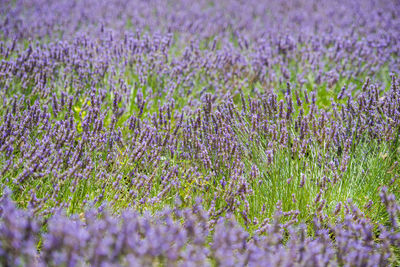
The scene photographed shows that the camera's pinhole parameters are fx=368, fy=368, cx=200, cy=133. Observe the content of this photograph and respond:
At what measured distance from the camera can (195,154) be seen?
2447mm

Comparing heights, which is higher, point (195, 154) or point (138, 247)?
point (195, 154)

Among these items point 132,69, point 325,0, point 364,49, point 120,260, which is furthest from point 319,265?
point 325,0

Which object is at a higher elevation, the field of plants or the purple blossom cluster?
the field of plants

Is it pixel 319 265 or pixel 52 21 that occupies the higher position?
pixel 52 21

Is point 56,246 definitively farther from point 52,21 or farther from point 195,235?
point 52,21

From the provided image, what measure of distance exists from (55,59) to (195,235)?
2.55 metres

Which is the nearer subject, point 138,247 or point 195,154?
point 138,247

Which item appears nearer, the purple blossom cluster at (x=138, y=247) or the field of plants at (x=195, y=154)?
the purple blossom cluster at (x=138, y=247)

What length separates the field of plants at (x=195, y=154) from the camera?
1483mm

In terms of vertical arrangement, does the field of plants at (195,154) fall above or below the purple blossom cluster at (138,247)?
above

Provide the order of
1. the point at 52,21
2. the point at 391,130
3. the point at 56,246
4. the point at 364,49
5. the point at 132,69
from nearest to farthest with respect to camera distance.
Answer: the point at 56,246 < the point at 391,130 < the point at 132,69 < the point at 364,49 < the point at 52,21

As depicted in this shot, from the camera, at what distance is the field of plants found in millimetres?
1483

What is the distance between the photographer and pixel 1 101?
263cm

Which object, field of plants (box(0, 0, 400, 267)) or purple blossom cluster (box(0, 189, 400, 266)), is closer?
purple blossom cluster (box(0, 189, 400, 266))
